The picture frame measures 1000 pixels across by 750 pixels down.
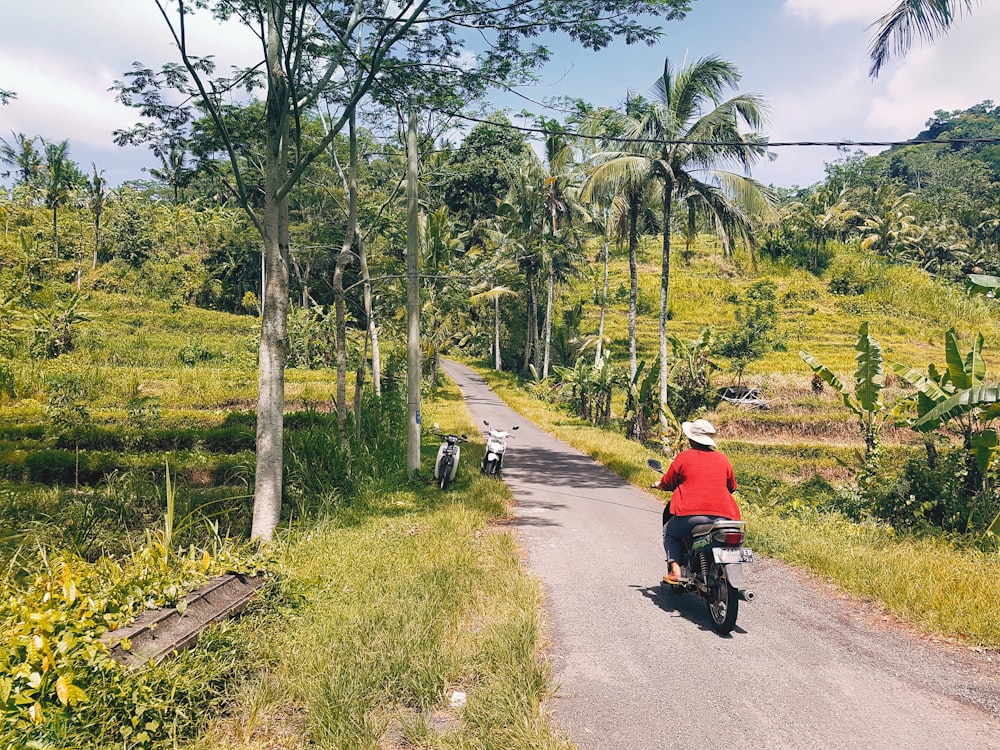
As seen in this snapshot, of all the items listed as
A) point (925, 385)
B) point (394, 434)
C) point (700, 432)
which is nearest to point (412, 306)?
point (394, 434)

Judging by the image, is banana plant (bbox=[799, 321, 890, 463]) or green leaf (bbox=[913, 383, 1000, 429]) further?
banana plant (bbox=[799, 321, 890, 463])

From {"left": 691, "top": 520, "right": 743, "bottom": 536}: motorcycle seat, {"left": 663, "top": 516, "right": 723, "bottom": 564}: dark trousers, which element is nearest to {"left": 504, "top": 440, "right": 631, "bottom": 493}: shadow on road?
{"left": 663, "top": 516, "right": 723, "bottom": 564}: dark trousers

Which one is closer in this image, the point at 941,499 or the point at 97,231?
the point at 941,499

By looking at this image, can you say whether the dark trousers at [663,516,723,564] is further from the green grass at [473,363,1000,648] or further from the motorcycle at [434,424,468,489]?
the motorcycle at [434,424,468,489]

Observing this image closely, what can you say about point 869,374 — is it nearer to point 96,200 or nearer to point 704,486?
point 704,486

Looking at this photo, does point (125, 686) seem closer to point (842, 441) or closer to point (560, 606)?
A: point (560, 606)

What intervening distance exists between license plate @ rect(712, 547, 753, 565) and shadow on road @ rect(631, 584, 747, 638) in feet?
2.11

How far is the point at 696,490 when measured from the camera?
5.30m

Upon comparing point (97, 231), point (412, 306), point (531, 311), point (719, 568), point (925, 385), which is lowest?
point (719, 568)

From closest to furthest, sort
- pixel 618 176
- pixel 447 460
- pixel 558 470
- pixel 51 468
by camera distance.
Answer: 1. pixel 447 460
2. pixel 51 468
3. pixel 558 470
4. pixel 618 176

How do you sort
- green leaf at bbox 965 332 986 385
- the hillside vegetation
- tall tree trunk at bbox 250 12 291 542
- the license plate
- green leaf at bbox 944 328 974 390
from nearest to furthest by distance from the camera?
the hillside vegetation, the license plate, tall tree trunk at bbox 250 12 291 542, green leaf at bbox 944 328 974 390, green leaf at bbox 965 332 986 385

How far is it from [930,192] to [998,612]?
94.5m

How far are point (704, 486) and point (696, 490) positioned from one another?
0.25 feet

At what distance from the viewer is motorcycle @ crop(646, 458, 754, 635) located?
4836 mm
